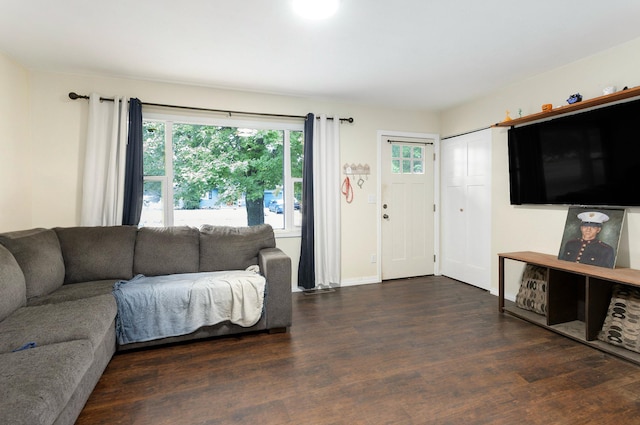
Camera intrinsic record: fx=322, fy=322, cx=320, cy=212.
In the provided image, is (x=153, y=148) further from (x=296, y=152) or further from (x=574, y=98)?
(x=574, y=98)

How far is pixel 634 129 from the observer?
8.17 feet

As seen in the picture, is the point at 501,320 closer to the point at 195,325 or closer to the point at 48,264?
the point at 195,325

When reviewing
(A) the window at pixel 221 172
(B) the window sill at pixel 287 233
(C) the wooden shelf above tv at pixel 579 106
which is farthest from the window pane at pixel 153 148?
(C) the wooden shelf above tv at pixel 579 106

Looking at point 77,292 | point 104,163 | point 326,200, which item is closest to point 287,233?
point 326,200

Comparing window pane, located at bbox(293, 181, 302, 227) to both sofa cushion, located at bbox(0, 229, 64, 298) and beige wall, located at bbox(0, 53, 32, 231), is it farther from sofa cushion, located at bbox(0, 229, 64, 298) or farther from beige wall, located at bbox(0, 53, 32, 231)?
beige wall, located at bbox(0, 53, 32, 231)

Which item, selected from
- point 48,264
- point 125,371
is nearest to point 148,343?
point 125,371

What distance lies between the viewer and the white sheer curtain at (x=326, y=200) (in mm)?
4035

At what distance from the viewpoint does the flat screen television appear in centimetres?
254

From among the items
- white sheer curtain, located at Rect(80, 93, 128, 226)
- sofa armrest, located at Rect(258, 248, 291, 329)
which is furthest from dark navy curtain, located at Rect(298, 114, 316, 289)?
white sheer curtain, located at Rect(80, 93, 128, 226)

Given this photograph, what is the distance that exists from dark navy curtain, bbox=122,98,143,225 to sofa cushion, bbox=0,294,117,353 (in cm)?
132

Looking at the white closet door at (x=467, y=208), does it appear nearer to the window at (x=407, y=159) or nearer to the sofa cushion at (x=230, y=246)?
the window at (x=407, y=159)

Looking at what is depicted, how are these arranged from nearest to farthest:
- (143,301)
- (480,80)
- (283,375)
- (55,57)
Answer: (283,375) → (143,301) → (55,57) → (480,80)

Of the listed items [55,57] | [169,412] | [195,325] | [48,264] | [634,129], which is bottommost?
[169,412]

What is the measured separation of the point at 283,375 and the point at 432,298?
2194 millimetres
